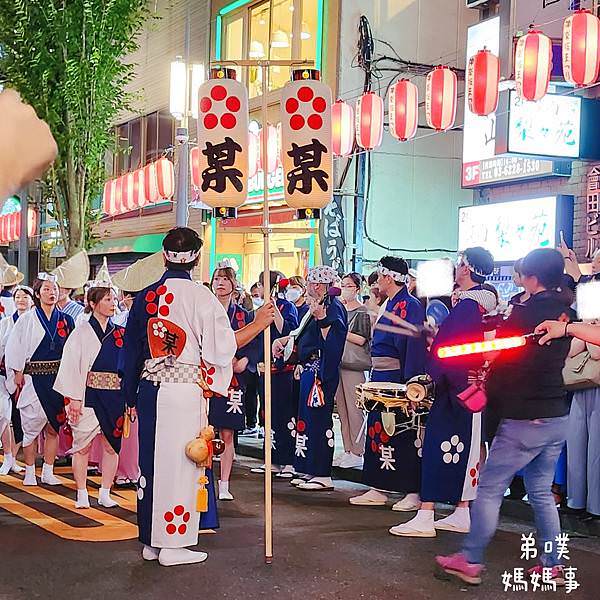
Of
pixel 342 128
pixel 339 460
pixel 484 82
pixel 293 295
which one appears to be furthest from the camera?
pixel 342 128

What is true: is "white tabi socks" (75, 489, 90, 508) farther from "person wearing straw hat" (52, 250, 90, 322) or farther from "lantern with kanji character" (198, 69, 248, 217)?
"lantern with kanji character" (198, 69, 248, 217)

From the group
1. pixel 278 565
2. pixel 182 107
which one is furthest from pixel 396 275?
pixel 182 107

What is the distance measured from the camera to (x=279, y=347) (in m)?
10.1

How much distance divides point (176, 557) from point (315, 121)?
3229mm

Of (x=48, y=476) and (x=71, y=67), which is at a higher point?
(x=71, y=67)

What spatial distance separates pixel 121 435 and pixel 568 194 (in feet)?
23.4

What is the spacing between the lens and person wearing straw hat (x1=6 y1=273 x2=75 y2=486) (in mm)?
9617

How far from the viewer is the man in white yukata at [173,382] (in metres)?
6.34

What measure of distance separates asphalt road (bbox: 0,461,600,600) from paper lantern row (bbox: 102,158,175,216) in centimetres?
1181

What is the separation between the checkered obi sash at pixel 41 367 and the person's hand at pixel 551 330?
229 inches

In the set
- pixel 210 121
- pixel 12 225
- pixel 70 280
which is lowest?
pixel 70 280

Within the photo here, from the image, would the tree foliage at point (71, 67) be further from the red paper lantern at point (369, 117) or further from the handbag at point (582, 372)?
the handbag at point (582, 372)

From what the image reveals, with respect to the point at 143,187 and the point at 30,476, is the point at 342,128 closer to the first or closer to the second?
the point at 143,187

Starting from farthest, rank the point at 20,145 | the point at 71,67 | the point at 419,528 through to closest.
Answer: the point at 71,67, the point at 419,528, the point at 20,145
